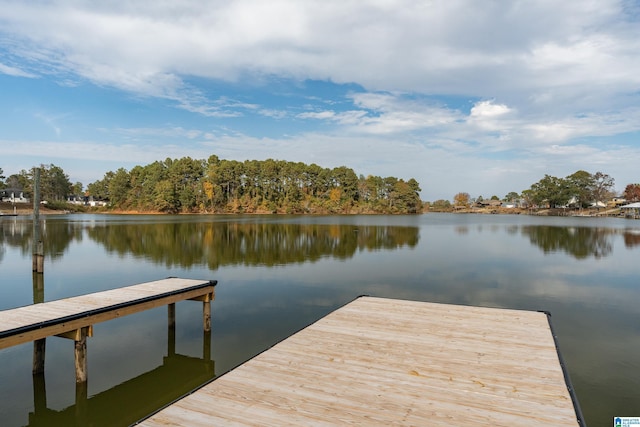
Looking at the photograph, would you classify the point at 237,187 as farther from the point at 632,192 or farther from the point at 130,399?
the point at 632,192

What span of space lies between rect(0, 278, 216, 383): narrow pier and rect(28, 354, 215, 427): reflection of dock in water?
0.67 m

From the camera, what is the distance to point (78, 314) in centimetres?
666

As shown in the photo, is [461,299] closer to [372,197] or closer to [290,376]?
[290,376]

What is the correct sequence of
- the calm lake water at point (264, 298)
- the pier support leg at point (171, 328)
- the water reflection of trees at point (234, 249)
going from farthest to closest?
the water reflection of trees at point (234, 249), the pier support leg at point (171, 328), the calm lake water at point (264, 298)

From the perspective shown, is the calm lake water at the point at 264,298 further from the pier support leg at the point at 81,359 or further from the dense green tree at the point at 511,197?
the dense green tree at the point at 511,197

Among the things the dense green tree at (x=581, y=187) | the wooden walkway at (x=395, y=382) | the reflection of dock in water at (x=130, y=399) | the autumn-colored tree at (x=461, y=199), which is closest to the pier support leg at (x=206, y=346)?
the reflection of dock in water at (x=130, y=399)

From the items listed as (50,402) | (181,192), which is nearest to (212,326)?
(50,402)

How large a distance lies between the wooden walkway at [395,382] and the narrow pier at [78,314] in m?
3.28

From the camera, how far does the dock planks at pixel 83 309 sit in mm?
6016

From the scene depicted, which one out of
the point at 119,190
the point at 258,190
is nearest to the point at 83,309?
the point at 258,190

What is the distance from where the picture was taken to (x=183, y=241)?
97.8 ft

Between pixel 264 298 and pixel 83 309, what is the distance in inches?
250

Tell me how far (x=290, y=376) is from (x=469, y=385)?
214 cm

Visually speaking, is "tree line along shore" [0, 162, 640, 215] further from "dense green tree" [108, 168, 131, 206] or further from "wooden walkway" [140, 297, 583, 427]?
"wooden walkway" [140, 297, 583, 427]
